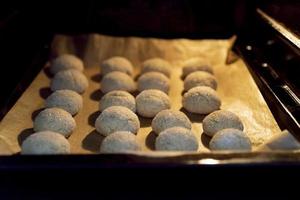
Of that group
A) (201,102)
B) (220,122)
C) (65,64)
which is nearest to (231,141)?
(220,122)

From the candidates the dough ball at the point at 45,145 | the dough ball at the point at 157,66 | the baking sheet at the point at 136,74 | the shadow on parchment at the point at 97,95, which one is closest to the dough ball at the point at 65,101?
the baking sheet at the point at 136,74

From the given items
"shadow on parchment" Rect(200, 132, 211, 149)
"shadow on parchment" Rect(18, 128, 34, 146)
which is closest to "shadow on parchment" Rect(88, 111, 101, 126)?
"shadow on parchment" Rect(18, 128, 34, 146)

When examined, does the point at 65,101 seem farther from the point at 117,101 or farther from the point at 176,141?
the point at 176,141

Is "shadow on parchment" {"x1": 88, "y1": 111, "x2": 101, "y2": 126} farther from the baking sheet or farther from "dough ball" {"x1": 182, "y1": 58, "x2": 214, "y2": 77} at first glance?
"dough ball" {"x1": 182, "y1": 58, "x2": 214, "y2": 77}

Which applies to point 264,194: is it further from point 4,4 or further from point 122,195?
point 4,4

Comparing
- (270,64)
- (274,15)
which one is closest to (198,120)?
(270,64)

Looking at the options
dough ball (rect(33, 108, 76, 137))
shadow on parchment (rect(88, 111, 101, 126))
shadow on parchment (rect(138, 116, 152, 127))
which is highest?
dough ball (rect(33, 108, 76, 137))
